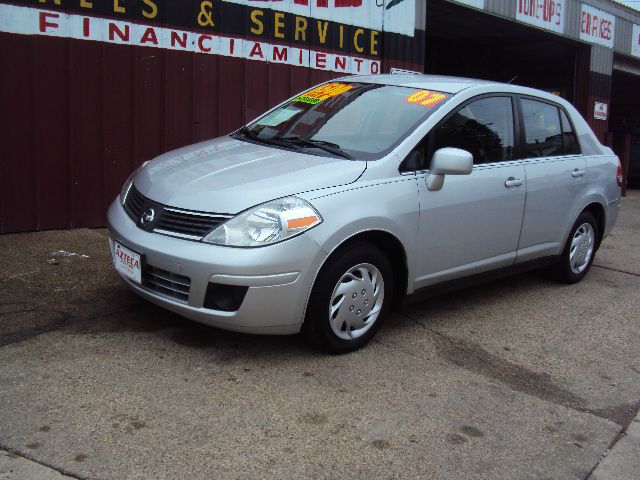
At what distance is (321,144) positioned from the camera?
4.36 m

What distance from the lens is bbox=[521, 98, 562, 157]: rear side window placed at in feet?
16.9

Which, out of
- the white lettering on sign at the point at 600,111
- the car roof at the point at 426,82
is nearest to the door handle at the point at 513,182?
the car roof at the point at 426,82

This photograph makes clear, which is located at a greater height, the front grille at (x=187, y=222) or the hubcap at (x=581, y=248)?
the front grille at (x=187, y=222)

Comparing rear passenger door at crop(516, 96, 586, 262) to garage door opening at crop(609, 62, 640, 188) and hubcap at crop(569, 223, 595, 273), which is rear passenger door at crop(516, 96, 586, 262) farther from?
garage door opening at crop(609, 62, 640, 188)

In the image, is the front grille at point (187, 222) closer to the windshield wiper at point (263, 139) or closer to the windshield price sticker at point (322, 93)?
the windshield wiper at point (263, 139)

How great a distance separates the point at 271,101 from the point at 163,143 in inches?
60.6

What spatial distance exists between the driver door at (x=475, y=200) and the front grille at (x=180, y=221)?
135cm

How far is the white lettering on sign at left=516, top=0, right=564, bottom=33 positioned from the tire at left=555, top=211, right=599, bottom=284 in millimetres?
7510

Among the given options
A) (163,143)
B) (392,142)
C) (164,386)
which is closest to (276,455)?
(164,386)

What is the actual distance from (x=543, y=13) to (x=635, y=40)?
15.0ft

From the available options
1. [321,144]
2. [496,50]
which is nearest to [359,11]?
[321,144]

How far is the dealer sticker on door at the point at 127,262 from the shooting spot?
3.75 m

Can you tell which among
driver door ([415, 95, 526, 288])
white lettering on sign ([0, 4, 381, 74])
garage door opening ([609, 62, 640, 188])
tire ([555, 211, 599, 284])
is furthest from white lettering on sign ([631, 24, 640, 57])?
driver door ([415, 95, 526, 288])

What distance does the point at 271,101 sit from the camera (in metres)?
8.06
